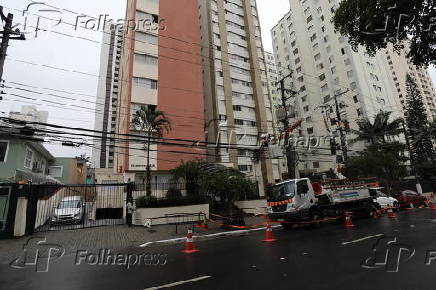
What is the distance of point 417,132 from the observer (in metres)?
44.6

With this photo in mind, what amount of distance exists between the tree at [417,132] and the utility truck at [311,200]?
31.2m

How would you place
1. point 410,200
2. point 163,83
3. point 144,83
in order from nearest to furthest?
point 410,200, point 144,83, point 163,83

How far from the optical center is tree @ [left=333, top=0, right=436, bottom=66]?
8266 mm

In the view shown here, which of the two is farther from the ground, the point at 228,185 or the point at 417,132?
the point at 417,132

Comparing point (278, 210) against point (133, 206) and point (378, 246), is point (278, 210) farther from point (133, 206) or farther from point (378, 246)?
point (133, 206)

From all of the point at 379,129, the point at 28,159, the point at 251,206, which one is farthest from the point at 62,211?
the point at 379,129

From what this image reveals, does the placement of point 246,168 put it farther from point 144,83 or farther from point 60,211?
point 60,211

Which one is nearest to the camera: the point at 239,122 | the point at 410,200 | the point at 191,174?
the point at 191,174

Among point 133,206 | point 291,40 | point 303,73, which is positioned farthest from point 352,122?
point 133,206

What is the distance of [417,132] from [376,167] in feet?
82.4

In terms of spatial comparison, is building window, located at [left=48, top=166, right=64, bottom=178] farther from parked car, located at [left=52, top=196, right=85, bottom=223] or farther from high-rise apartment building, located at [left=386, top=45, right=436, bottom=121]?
high-rise apartment building, located at [left=386, top=45, right=436, bottom=121]

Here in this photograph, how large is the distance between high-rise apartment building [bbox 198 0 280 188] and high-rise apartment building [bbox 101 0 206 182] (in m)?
7.35

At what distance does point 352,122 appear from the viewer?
47562 mm

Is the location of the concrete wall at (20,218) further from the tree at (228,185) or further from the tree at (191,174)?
the tree at (191,174)
